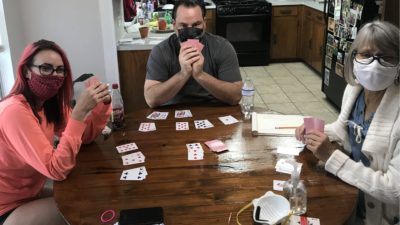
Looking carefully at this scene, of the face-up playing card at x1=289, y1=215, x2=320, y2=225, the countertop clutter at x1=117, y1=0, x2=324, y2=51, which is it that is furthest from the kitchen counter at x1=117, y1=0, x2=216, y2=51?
the face-up playing card at x1=289, y1=215, x2=320, y2=225

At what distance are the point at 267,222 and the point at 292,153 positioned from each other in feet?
1.77

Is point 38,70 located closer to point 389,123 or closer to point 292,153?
point 292,153

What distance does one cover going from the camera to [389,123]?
1.47 metres

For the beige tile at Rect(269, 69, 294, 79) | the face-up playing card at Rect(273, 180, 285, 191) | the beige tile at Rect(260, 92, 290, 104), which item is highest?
the face-up playing card at Rect(273, 180, 285, 191)

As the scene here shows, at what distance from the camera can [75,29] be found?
128 inches

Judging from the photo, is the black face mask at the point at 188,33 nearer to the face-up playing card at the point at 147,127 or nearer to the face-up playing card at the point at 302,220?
the face-up playing card at the point at 147,127

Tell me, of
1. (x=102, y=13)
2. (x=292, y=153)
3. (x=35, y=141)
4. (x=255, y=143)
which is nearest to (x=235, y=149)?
(x=255, y=143)

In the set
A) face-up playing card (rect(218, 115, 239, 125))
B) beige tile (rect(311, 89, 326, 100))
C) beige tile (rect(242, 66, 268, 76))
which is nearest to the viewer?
face-up playing card (rect(218, 115, 239, 125))

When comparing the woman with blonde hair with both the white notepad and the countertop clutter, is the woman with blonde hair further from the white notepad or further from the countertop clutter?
the countertop clutter

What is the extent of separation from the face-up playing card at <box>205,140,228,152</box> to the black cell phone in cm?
51

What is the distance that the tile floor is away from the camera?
14.7 ft

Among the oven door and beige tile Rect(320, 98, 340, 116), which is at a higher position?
the oven door

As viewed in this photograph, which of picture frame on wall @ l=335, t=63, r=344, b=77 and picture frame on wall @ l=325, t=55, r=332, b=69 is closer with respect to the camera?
picture frame on wall @ l=335, t=63, r=344, b=77

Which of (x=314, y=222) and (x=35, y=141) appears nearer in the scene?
(x=314, y=222)
